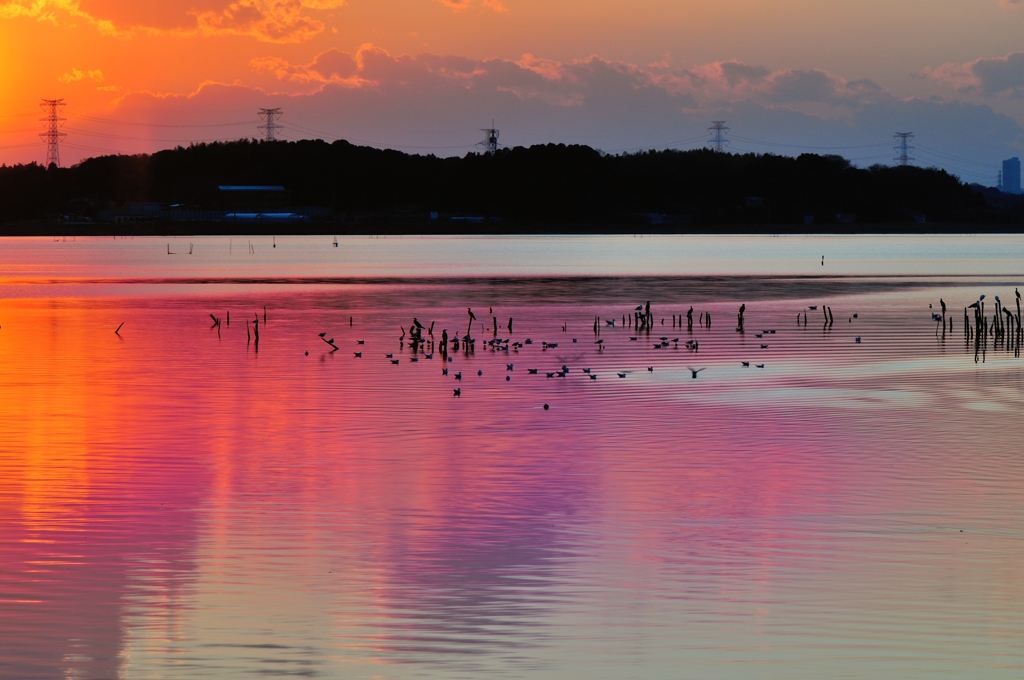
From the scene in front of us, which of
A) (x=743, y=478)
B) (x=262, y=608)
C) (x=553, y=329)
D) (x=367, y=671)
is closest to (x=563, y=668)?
(x=367, y=671)

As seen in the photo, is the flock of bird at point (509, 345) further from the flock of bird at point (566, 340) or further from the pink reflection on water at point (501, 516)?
the pink reflection on water at point (501, 516)

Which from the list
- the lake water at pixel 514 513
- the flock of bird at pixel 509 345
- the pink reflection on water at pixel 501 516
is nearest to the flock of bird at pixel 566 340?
the flock of bird at pixel 509 345

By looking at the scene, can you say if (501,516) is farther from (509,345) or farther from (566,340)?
(566,340)

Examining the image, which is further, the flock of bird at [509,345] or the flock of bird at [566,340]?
the flock of bird at [566,340]

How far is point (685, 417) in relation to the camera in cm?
3008

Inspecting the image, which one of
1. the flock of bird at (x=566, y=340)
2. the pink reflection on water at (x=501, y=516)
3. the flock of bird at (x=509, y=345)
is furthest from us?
the flock of bird at (x=566, y=340)

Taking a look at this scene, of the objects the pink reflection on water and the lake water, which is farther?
the pink reflection on water

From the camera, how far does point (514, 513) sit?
2014 centimetres

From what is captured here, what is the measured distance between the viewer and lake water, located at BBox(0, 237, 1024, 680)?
13.8 m

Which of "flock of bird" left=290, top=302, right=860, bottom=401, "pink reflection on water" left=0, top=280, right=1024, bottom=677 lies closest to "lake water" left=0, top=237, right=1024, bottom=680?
"pink reflection on water" left=0, top=280, right=1024, bottom=677

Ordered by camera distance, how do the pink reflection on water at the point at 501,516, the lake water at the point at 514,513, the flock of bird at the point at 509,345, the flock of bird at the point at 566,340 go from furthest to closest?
the flock of bird at the point at 566,340 → the flock of bird at the point at 509,345 → the pink reflection on water at the point at 501,516 → the lake water at the point at 514,513

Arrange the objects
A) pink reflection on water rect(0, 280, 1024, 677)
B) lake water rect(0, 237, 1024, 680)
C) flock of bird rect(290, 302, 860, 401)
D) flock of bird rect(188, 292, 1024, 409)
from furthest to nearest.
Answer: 1. flock of bird rect(188, 292, 1024, 409)
2. flock of bird rect(290, 302, 860, 401)
3. pink reflection on water rect(0, 280, 1024, 677)
4. lake water rect(0, 237, 1024, 680)

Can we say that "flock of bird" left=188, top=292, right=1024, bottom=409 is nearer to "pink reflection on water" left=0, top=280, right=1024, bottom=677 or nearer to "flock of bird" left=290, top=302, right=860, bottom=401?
"flock of bird" left=290, top=302, right=860, bottom=401

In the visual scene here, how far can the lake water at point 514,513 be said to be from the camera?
13789mm
